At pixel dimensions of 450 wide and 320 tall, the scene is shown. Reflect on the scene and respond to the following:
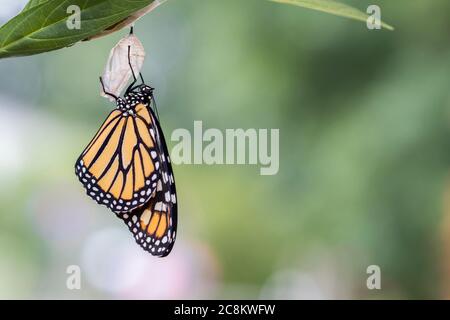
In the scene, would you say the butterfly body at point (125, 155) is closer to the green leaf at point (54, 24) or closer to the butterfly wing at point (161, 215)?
the butterfly wing at point (161, 215)

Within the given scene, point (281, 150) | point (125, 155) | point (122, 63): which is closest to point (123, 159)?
point (125, 155)

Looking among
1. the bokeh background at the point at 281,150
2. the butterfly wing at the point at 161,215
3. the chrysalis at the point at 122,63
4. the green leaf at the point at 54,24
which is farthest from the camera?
the bokeh background at the point at 281,150

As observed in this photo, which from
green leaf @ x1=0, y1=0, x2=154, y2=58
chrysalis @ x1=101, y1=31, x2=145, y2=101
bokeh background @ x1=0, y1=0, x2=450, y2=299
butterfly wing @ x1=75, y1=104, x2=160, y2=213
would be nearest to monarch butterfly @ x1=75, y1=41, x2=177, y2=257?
butterfly wing @ x1=75, y1=104, x2=160, y2=213

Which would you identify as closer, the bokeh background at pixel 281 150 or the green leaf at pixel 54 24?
the green leaf at pixel 54 24

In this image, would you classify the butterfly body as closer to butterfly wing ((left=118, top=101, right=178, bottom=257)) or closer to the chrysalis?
butterfly wing ((left=118, top=101, right=178, bottom=257))

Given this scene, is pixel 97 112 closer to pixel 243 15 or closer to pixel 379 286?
pixel 243 15

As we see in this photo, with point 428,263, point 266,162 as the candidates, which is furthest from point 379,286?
point 266,162

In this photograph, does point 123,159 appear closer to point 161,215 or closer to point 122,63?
point 161,215

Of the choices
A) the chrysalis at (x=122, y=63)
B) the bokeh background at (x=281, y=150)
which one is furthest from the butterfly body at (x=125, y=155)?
the bokeh background at (x=281, y=150)
